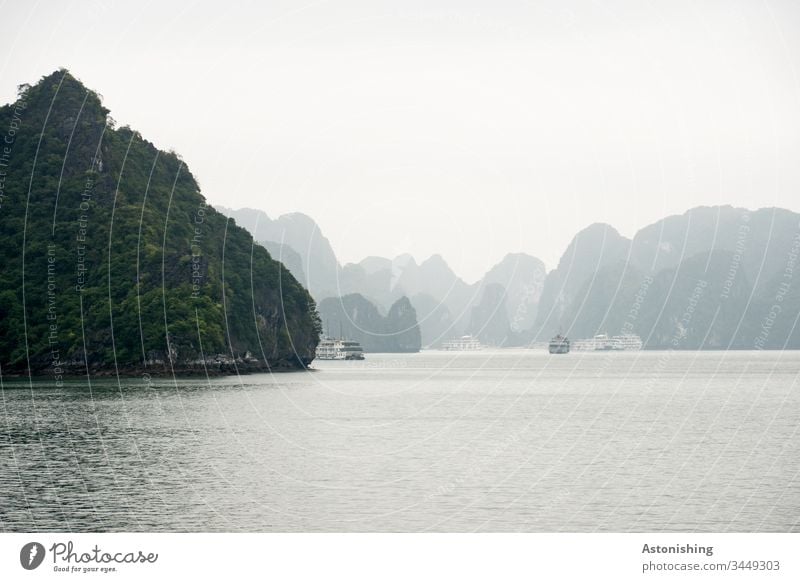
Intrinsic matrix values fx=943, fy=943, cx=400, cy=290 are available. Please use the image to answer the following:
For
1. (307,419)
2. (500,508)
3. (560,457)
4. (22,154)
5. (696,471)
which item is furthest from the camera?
(22,154)

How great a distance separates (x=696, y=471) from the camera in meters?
47.5

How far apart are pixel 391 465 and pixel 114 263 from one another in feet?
367

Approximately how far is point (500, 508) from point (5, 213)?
133267mm

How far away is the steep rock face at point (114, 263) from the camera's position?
140m

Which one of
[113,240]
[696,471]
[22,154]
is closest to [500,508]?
[696,471]

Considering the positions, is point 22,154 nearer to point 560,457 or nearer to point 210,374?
point 210,374
